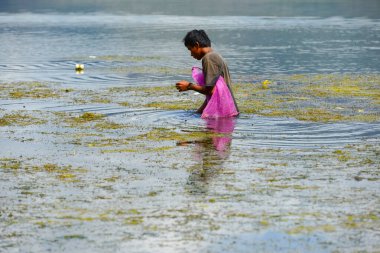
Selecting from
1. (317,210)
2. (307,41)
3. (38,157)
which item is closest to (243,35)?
(307,41)

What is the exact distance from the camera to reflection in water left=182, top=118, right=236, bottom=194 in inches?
391

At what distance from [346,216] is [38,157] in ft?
15.2

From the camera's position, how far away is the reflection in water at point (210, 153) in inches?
391

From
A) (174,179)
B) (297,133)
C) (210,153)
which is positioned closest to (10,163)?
(174,179)

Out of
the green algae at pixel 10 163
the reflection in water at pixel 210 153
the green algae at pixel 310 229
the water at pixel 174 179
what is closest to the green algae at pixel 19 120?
the water at pixel 174 179

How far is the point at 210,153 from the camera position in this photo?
11719mm

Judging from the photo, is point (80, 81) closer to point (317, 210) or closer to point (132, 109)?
point (132, 109)

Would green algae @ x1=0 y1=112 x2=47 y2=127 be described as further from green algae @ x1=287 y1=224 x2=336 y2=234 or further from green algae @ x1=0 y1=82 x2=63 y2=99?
green algae @ x1=287 y1=224 x2=336 y2=234

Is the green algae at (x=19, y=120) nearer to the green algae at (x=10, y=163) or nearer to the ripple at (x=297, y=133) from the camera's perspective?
the green algae at (x=10, y=163)

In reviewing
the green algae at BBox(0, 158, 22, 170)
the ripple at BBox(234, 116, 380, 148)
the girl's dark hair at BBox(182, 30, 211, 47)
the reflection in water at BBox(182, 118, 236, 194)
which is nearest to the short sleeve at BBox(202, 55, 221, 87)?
the girl's dark hair at BBox(182, 30, 211, 47)

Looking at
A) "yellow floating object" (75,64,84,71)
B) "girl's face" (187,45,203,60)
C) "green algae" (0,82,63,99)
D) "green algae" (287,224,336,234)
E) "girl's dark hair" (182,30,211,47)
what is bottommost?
"yellow floating object" (75,64,84,71)

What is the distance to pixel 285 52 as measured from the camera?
31516 millimetres

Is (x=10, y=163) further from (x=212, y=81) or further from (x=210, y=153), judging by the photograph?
(x=212, y=81)

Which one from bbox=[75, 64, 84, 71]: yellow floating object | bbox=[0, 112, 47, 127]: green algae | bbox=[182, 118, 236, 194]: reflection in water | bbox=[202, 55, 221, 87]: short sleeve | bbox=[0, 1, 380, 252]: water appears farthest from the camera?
bbox=[75, 64, 84, 71]: yellow floating object
